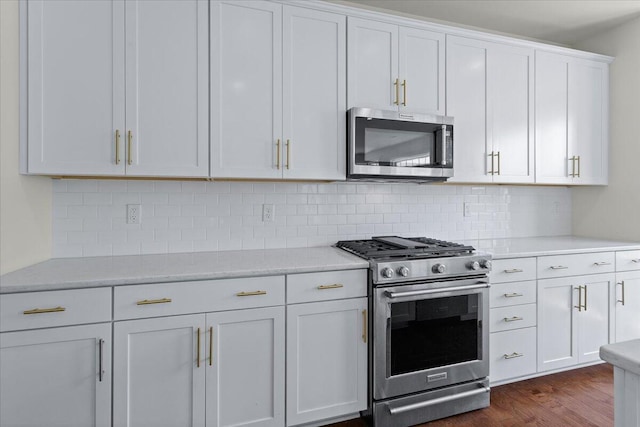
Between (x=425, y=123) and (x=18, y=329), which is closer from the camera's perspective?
(x=18, y=329)

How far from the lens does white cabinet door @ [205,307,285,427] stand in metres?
1.81

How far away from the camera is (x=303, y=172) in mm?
2297

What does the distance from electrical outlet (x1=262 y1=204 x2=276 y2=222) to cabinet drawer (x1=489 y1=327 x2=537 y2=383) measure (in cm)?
169

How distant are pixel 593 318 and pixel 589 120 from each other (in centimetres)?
169

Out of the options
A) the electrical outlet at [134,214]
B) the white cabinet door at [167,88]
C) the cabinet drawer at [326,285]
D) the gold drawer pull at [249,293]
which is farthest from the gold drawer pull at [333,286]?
the electrical outlet at [134,214]

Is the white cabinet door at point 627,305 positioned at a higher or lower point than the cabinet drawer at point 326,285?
lower

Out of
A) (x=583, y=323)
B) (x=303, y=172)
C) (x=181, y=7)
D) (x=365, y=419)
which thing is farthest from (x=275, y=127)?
(x=583, y=323)

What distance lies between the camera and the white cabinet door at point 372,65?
2381 millimetres

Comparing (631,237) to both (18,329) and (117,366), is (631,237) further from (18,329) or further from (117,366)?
(18,329)

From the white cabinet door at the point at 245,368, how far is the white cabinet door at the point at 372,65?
4.88 ft

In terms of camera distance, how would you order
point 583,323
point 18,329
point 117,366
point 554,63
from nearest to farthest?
point 18,329
point 117,366
point 583,323
point 554,63

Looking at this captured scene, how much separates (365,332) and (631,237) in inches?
104

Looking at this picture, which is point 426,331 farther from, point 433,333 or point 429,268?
point 429,268

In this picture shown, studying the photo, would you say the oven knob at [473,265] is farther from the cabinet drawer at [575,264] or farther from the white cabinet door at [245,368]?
the white cabinet door at [245,368]
